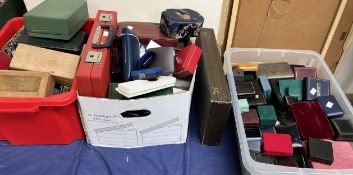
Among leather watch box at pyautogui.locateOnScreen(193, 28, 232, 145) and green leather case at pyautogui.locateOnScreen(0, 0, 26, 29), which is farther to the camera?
green leather case at pyautogui.locateOnScreen(0, 0, 26, 29)

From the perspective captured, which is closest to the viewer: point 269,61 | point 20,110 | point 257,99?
point 20,110

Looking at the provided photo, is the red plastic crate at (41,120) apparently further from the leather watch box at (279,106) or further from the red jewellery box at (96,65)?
the leather watch box at (279,106)

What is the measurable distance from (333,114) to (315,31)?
53 cm

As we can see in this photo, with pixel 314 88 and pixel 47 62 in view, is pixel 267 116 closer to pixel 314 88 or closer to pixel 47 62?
pixel 314 88

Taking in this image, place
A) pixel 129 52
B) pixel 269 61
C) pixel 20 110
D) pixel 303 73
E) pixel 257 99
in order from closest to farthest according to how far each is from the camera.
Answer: pixel 20 110 < pixel 129 52 < pixel 257 99 < pixel 303 73 < pixel 269 61

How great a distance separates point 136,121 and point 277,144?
1.33 feet

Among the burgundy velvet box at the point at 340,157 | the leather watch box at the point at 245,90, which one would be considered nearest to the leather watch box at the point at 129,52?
the leather watch box at the point at 245,90

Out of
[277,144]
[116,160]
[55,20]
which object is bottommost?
[116,160]

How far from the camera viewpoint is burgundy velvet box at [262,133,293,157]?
2.52ft

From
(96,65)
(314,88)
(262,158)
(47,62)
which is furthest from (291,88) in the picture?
(47,62)

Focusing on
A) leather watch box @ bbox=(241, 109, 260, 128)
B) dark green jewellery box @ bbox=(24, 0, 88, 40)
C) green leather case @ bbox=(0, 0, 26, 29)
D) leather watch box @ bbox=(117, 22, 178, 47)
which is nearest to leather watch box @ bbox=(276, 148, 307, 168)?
leather watch box @ bbox=(241, 109, 260, 128)

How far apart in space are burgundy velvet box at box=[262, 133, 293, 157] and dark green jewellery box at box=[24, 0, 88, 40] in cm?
69

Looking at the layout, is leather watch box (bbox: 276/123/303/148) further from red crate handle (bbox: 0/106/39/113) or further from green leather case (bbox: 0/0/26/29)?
green leather case (bbox: 0/0/26/29)

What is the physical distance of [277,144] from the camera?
0.78 meters
